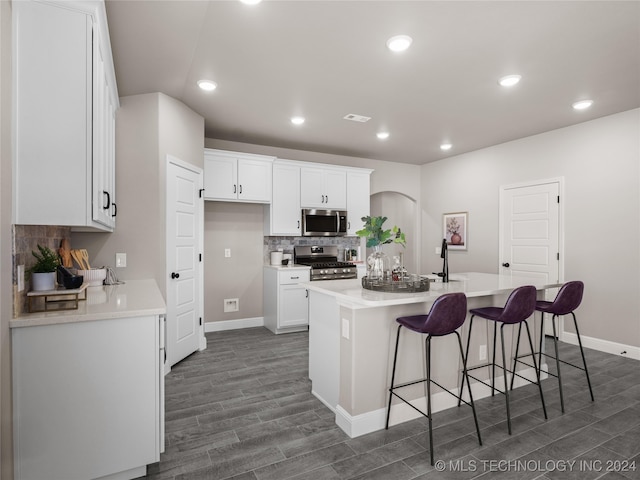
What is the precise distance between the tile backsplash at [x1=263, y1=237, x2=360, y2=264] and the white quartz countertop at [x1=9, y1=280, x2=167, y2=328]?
281 centimetres

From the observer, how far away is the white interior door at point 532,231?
455 cm

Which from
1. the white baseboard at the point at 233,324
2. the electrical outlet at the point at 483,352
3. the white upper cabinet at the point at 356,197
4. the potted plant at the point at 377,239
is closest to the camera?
the potted plant at the point at 377,239

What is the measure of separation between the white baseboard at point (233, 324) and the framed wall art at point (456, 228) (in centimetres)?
350

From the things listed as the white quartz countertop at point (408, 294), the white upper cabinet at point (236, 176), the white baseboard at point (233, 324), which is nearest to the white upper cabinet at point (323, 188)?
the white upper cabinet at point (236, 176)

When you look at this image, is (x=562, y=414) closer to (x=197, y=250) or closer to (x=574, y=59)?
(x=574, y=59)

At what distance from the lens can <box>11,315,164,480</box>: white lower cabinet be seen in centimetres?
167

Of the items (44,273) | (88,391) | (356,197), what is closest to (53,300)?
(44,273)

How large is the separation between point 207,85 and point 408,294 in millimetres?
2645

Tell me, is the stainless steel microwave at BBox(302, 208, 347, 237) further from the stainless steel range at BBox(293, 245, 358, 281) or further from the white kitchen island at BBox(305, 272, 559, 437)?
the white kitchen island at BBox(305, 272, 559, 437)

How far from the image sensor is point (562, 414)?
2643 mm

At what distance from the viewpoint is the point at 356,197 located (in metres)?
5.75

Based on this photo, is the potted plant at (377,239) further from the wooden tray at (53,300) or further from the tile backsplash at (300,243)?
the tile backsplash at (300,243)

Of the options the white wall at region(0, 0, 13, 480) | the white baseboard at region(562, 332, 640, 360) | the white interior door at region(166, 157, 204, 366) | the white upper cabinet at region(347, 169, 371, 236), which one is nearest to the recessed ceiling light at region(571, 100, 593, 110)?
the white baseboard at region(562, 332, 640, 360)

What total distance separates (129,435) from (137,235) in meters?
1.96
